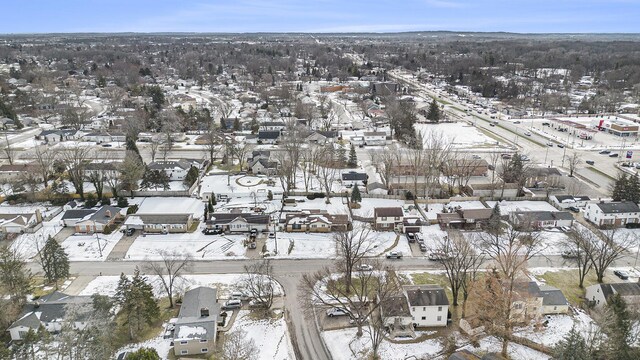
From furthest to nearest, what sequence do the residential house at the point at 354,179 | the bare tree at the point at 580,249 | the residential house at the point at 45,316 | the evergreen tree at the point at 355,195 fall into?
1. the residential house at the point at 354,179
2. the evergreen tree at the point at 355,195
3. the bare tree at the point at 580,249
4. the residential house at the point at 45,316

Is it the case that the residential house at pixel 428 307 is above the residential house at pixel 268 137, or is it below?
below

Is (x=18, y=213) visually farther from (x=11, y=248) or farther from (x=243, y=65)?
(x=243, y=65)

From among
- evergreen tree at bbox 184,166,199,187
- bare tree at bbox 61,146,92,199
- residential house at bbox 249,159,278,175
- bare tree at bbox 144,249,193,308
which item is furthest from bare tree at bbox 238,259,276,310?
bare tree at bbox 61,146,92,199

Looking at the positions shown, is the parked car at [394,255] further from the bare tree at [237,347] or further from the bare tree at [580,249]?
the bare tree at [237,347]

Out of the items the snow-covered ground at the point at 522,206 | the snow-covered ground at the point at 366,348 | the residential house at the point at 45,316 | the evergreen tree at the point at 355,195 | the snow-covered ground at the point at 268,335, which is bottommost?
the snow-covered ground at the point at 366,348

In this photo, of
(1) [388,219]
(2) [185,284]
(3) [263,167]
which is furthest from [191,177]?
(1) [388,219]

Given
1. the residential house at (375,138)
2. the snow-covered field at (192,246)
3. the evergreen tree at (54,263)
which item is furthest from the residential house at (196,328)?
the residential house at (375,138)
